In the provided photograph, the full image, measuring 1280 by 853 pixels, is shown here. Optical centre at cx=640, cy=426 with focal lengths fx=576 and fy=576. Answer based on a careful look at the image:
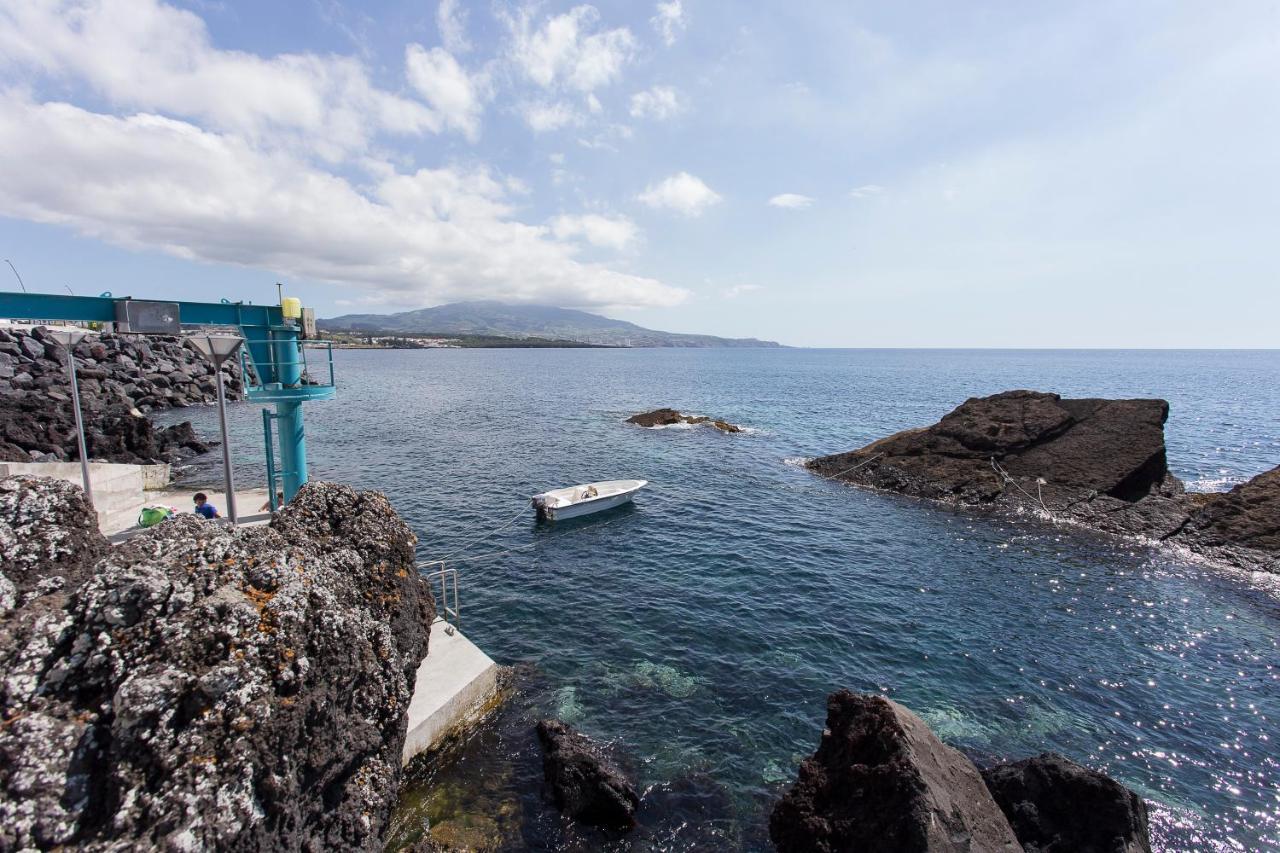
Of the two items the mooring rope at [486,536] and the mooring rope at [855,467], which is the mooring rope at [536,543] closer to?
the mooring rope at [486,536]

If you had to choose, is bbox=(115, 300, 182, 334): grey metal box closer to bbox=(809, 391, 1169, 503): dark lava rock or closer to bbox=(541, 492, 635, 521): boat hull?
bbox=(541, 492, 635, 521): boat hull

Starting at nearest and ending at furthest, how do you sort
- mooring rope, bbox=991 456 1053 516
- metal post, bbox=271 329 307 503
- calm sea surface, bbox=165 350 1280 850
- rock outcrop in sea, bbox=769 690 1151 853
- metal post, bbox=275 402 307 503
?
rock outcrop in sea, bbox=769 690 1151 853 → calm sea surface, bbox=165 350 1280 850 → metal post, bbox=271 329 307 503 → metal post, bbox=275 402 307 503 → mooring rope, bbox=991 456 1053 516

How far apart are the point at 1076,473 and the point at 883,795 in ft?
96.5

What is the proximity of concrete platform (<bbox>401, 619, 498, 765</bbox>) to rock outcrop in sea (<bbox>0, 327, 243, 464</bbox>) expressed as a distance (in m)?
29.4

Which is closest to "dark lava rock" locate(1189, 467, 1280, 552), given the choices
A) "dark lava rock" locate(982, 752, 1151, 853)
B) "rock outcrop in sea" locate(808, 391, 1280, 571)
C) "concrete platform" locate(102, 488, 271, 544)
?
"rock outcrop in sea" locate(808, 391, 1280, 571)

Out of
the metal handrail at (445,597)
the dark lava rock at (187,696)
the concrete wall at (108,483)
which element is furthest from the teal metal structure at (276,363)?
the dark lava rock at (187,696)

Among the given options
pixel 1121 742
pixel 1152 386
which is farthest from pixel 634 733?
pixel 1152 386

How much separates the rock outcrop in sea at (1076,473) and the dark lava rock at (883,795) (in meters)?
23.7

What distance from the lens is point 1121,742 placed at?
1322 centimetres

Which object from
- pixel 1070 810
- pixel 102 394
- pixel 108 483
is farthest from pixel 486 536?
pixel 102 394

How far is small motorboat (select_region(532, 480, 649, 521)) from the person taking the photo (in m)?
27.7

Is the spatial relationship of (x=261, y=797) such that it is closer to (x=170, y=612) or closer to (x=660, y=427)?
(x=170, y=612)

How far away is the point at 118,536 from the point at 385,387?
81808mm

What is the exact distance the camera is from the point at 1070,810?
972cm
